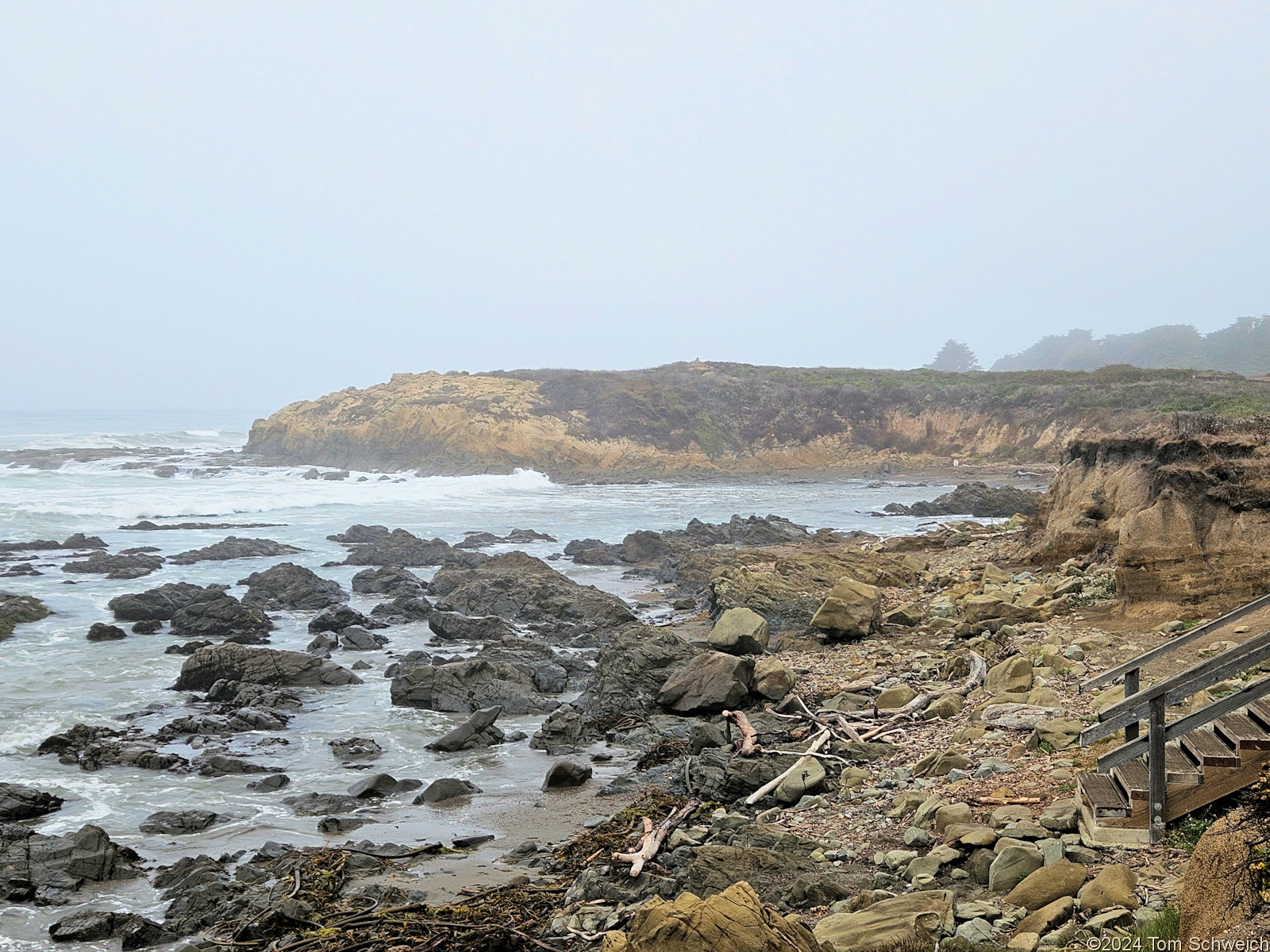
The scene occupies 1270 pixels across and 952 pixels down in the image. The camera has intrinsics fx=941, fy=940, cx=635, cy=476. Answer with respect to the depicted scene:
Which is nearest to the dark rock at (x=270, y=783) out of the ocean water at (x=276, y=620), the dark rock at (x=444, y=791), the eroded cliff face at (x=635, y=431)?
the ocean water at (x=276, y=620)

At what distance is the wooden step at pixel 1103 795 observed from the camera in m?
5.28

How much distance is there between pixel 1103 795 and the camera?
17.9 feet

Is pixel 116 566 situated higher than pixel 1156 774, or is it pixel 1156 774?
pixel 1156 774

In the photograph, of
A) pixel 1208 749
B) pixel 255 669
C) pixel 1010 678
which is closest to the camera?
pixel 1208 749

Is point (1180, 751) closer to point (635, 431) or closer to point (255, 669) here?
point (255, 669)

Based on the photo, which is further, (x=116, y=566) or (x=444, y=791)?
(x=116, y=566)

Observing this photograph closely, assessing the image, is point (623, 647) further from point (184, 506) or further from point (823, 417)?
point (823, 417)

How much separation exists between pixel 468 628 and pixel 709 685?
24.2 ft

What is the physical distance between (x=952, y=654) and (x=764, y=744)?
3.18 metres

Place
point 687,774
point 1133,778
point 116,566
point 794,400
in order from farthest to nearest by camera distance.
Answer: point 794,400 → point 116,566 → point 687,774 → point 1133,778

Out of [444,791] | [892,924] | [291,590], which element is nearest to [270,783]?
[444,791]

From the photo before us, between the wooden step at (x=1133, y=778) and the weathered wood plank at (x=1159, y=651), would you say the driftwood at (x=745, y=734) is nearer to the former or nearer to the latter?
the weathered wood plank at (x=1159, y=651)

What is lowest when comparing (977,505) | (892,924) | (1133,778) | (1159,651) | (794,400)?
(892,924)

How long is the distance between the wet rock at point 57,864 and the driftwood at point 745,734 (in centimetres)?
562
